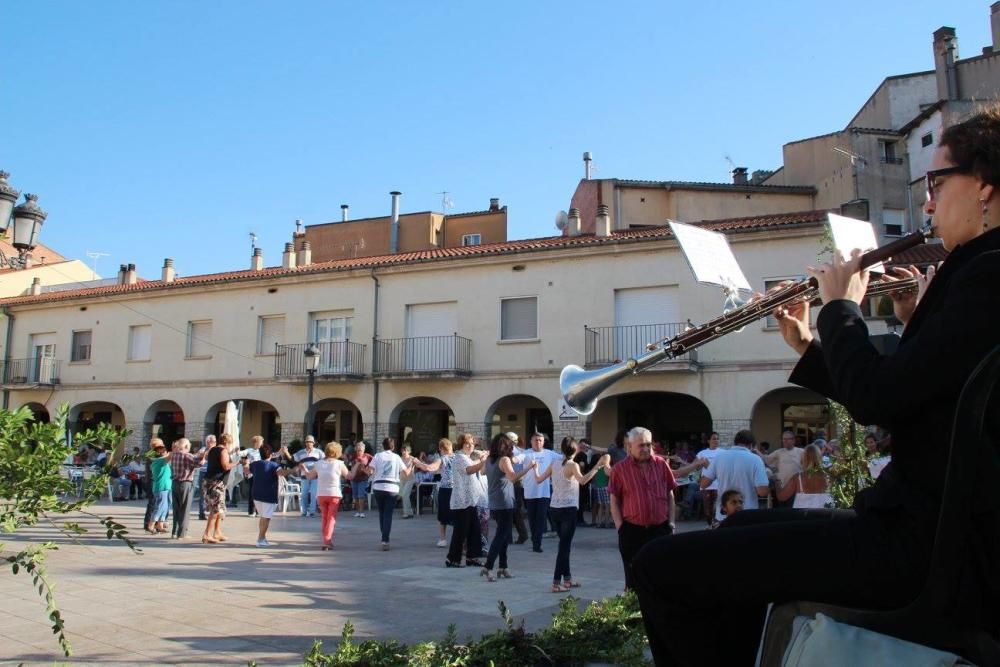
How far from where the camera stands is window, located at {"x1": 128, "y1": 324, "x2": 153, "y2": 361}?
29.9m

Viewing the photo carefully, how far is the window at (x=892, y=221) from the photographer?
29.3 metres

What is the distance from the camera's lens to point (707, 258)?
3002 millimetres

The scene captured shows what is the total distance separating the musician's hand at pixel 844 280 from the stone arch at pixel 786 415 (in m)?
20.8

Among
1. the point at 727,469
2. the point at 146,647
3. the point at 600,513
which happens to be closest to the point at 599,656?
the point at 146,647

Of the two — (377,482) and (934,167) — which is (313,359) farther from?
(934,167)

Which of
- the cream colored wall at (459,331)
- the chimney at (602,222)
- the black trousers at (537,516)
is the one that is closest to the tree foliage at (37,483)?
the black trousers at (537,516)

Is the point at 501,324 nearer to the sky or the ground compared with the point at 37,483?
nearer to the sky

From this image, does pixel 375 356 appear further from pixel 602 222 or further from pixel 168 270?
pixel 168 270

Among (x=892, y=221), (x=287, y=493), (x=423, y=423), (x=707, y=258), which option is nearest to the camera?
(x=707, y=258)

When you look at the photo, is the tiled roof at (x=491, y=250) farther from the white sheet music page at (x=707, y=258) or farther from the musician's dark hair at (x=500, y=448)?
the white sheet music page at (x=707, y=258)

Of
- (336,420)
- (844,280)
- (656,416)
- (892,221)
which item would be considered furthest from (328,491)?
(892,221)

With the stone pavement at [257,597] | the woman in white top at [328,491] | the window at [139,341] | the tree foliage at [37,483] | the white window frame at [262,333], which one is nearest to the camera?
the tree foliage at [37,483]

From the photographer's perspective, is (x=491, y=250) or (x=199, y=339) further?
(x=199, y=339)

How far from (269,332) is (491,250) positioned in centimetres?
899
